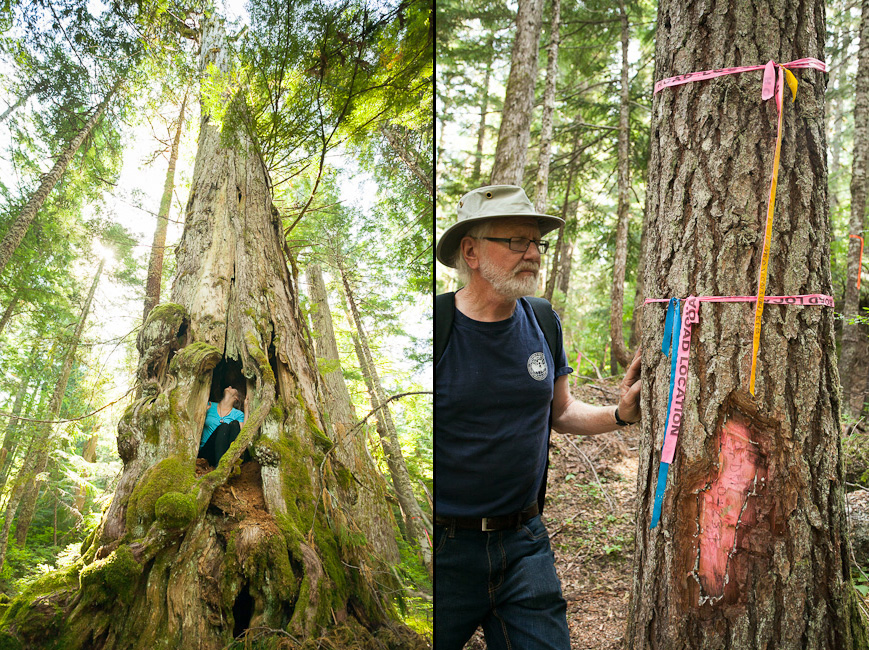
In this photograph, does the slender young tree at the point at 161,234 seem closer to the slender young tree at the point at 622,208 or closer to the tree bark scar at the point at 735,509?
the tree bark scar at the point at 735,509

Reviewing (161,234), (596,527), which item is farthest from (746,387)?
(596,527)

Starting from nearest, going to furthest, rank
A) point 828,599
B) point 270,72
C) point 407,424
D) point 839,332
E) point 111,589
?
point 111,589
point 270,72
point 407,424
point 828,599
point 839,332

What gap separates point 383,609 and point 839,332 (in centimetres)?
1040

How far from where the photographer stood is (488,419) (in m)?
2.22

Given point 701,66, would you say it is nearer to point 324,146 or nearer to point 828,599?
point 324,146

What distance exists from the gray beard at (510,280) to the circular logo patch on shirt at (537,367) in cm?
27

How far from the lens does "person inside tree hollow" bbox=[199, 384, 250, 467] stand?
103 centimetres

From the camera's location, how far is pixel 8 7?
39.8 inches

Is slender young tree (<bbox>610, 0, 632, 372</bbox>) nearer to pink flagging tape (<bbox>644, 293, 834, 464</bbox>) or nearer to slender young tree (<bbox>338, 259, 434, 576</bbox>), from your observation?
pink flagging tape (<bbox>644, 293, 834, 464</bbox>)

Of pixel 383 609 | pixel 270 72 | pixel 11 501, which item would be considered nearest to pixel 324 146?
pixel 270 72

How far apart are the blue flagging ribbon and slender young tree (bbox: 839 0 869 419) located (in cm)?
715

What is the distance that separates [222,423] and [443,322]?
4.13ft

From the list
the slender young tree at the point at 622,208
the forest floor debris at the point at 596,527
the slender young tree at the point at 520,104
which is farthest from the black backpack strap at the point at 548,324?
the slender young tree at the point at 622,208

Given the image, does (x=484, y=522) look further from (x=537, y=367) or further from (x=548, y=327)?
(x=548, y=327)
